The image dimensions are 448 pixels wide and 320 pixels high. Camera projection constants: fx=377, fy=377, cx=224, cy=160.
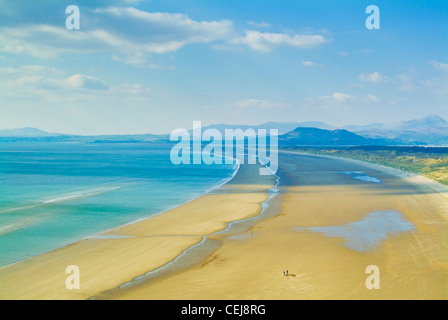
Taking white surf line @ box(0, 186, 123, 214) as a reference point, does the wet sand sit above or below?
below

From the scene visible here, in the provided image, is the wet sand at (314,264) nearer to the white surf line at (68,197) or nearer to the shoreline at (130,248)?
the shoreline at (130,248)

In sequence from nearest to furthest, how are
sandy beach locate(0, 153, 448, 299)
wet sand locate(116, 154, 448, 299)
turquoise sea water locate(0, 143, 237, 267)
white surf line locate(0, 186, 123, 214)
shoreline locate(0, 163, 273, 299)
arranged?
wet sand locate(116, 154, 448, 299)
sandy beach locate(0, 153, 448, 299)
shoreline locate(0, 163, 273, 299)
turquoise sea water locate(0, 143, 237, 267)
white surf line locate(0, 186, 123, 214)

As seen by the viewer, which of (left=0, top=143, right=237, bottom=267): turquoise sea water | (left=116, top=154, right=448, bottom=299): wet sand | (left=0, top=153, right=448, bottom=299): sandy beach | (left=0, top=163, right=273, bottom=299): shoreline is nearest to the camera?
(left=116, top=154, right=448, bottom=299): wet sand

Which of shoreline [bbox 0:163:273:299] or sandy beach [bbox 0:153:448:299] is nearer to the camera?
sandy beach [bbox 0:153:448:299]

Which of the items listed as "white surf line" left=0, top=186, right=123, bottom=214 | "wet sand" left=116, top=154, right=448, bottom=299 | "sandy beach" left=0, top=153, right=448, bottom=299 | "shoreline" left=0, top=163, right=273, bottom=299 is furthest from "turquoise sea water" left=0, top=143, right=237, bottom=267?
"wet sand" left=116, top=154, right=448, bottom=299

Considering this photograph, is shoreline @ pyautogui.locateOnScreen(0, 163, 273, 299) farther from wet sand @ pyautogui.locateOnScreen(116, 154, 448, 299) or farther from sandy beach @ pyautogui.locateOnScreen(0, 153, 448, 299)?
wet sand @ pyautogui.locateOnScreen(116, 154, 448, 299)

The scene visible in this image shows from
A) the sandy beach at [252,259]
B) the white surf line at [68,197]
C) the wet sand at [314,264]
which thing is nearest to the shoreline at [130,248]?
the sandy beach at [252,259]

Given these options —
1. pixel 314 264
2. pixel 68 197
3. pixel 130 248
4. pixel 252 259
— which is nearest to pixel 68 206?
pixel 68 197

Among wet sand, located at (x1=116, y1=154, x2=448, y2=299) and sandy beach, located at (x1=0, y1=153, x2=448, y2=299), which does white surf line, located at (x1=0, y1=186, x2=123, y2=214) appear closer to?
sandy beach, located at (x1=0, y1=153, x2=448, y2=299)
